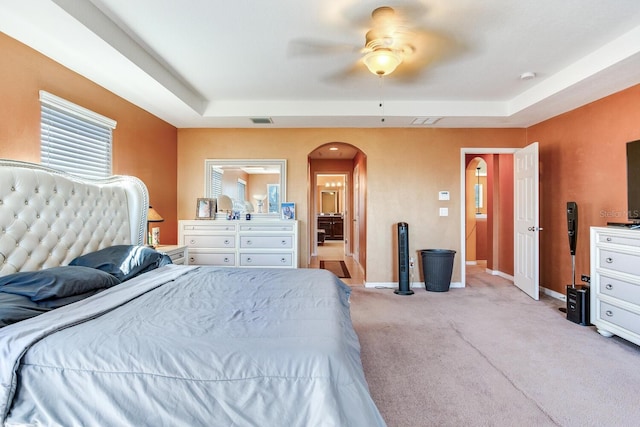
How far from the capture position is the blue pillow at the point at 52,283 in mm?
1638

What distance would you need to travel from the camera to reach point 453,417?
175 cm

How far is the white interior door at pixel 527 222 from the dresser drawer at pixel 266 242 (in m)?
3.14

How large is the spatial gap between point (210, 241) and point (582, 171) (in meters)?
4.66

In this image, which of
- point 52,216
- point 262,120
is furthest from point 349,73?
point 52,216

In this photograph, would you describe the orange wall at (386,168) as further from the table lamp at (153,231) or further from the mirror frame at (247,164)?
the table lamp at (153,231)

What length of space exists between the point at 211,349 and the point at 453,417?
4.68 feet

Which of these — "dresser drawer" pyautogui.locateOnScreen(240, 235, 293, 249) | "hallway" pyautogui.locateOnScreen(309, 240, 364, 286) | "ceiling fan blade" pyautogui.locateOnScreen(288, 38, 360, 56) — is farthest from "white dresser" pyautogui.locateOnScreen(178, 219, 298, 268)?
"ceiling fan blade" pyautogui.locateOnScreen(288, 38, 360, 56)

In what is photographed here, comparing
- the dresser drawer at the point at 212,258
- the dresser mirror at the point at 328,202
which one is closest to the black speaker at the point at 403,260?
the dresser drawer at the point at 212,258

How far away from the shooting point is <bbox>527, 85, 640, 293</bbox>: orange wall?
3199mm

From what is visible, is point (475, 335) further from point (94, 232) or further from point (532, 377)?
point (94, 232)

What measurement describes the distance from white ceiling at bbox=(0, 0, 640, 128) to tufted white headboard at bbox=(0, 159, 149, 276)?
0.99 metres

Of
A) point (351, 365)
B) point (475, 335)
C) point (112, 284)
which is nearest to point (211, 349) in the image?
point (351, 365)

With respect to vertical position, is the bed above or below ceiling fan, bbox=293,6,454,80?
below

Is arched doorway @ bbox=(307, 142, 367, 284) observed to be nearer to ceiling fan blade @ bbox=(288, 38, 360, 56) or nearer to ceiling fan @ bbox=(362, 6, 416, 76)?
ceiling fan blade @ bbox=(288, 38, 360, 56)
